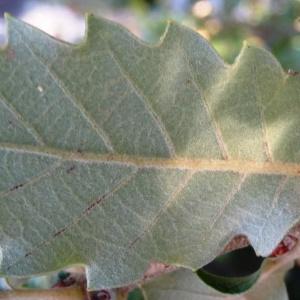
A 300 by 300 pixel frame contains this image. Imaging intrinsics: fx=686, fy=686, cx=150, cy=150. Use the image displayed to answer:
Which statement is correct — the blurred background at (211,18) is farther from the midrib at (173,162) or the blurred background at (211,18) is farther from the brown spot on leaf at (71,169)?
the brown spot on leaf at (71,169)

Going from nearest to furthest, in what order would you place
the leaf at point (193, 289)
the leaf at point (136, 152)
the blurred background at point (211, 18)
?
1. the leaf at point (136, 152)
2. the leaf at point (193, 289)
3. the blurred background at point (211, 18)

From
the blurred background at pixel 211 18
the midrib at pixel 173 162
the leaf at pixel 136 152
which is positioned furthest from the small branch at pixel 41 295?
the blurred background at pixel 211 18

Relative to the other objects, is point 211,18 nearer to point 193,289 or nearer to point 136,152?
point 193,289

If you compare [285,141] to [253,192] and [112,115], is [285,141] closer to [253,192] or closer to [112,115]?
[253,192]

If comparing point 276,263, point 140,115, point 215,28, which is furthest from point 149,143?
point 215,28

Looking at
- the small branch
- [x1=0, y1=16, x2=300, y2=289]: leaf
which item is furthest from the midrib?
the small branch

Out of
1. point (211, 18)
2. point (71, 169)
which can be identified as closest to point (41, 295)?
point (71, 169)
